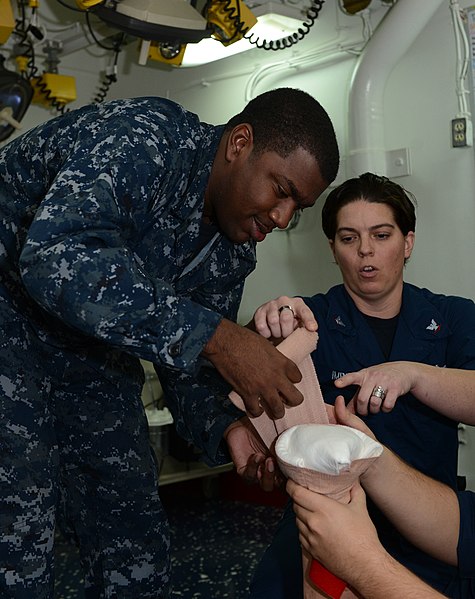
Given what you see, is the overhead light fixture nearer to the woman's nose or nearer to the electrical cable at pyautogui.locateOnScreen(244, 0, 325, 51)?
the electrical cable at pyautogui.locateOnScreen(244, 0, 325, 51)

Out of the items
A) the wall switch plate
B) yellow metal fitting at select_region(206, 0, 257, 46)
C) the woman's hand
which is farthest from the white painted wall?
the woman's hand

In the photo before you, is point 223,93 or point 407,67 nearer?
point 407,67

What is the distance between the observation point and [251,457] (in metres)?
1.48

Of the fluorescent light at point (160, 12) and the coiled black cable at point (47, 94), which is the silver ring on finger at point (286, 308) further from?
the coiled black cable at point (47, 94)

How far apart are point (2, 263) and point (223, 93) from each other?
257 cm

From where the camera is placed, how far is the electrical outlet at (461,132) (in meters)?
2.77

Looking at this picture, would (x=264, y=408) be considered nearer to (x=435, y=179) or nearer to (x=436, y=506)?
(x=436, y=506)

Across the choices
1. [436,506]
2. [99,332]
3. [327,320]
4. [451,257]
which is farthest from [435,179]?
[99,332]

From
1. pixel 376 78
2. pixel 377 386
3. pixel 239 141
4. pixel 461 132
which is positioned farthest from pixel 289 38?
pixel 377 386

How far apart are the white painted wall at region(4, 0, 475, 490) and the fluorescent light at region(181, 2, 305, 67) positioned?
0.16 m

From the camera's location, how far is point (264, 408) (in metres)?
1.24

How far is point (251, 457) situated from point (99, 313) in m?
0.53

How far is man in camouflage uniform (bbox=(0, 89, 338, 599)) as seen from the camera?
115 centimetres

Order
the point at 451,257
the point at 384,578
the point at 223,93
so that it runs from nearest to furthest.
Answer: the point at 384,578 < the point at 451,257 < the point at 223,93
